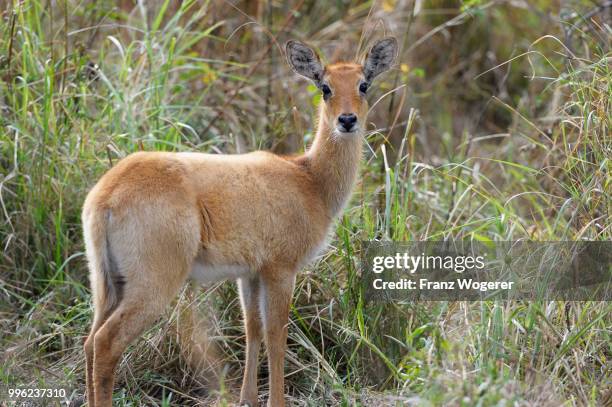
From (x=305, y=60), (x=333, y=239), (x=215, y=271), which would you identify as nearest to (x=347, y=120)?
(x=305, y=60)

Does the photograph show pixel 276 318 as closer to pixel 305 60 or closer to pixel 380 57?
pixel 305 60

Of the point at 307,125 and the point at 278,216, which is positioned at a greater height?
the point at 307,125

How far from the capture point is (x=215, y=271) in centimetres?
534

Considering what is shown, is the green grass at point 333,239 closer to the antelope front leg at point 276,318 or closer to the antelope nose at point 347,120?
the antelope front leg at point 276,318

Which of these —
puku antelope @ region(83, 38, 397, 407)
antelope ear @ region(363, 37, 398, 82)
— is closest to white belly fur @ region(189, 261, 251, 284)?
puku antelope @ region(83, 38, 397, 407)

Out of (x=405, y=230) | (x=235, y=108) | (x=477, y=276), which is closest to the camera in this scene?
(x=477, y=276)

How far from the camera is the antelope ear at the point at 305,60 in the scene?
623 cm

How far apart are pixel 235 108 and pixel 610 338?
184 inches

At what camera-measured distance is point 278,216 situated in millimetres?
5633

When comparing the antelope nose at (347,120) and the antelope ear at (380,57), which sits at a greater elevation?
the antelope ear at (380,57)

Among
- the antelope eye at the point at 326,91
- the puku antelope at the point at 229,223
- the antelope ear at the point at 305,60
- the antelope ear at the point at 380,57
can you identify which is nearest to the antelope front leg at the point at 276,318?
the puku antelope at the point at 229,223

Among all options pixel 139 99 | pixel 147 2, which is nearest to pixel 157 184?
pixel 139 99

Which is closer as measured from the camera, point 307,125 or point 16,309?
point 16,309

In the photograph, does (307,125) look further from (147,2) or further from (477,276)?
(477,276)
